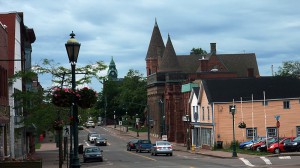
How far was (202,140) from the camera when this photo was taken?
69625 millimetres

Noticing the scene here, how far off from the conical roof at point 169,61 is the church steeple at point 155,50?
11.0 m

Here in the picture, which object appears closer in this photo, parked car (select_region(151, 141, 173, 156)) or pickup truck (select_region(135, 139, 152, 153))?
parked car (select_region(151, 141, 173, 156))

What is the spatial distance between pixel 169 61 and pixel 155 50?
16.5 metres

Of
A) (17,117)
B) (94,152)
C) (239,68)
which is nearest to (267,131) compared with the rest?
(94,152)

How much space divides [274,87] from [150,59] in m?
55.4

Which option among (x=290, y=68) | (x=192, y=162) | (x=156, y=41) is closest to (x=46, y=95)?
(x=192, y=162)

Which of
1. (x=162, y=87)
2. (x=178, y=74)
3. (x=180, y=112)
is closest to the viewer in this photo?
(x=180, y=112)

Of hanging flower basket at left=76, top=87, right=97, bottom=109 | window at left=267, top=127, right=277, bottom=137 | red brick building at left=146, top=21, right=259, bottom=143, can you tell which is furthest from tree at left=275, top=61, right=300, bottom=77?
hanging flower basket at left=76, top=87, right=97, bottom=109

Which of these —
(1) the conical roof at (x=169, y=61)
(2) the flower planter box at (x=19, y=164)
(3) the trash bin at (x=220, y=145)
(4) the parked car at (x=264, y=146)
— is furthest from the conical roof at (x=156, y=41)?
(2) the flower planter box at (x=19, y=164)

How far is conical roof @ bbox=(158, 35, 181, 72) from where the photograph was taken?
336 feet

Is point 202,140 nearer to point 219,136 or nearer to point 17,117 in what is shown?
point 219,136

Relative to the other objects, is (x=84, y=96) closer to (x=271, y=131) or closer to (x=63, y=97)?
(x=63, y=97)

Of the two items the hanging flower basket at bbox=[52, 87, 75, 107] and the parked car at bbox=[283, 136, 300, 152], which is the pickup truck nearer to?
the parked car at bbox=[283, 136, 300, 152]

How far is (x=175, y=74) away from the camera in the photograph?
9325 cm
